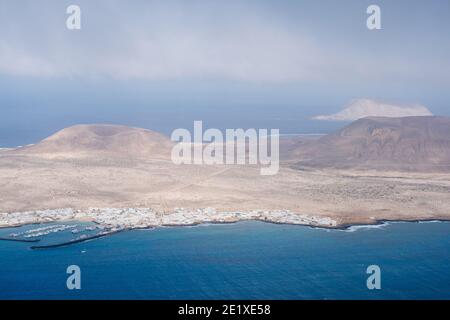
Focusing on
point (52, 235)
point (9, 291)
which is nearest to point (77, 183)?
point (52, 235)

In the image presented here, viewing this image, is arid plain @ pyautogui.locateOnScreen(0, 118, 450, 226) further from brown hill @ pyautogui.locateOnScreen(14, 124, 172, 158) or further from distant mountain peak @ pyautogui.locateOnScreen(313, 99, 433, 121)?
distant mountain peak @ pyautogui.locateOnScreen(313, 99, 433, 121)

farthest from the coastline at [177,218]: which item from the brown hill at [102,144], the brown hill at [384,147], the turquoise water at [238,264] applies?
the brown hill at [102,144]

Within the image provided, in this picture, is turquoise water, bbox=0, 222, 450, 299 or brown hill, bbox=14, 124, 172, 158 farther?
brown hill, bbox=14, 124, 172, 158

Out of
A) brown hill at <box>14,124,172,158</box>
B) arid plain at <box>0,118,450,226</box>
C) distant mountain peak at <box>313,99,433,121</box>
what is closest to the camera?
arid plain at <box>0,118,450,226</box>

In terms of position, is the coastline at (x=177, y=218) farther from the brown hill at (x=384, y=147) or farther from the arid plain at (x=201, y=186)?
the brown hill at (x=384, y=147)

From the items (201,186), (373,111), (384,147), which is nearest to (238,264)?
(201,186)

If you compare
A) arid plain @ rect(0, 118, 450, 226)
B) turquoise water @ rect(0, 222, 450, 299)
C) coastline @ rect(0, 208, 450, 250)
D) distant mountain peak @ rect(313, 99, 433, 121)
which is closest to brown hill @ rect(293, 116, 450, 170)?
arid plain @ rect(0, 118, 450, 226)

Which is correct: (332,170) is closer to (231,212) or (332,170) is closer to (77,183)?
(231,212)
